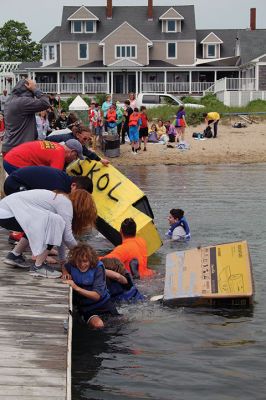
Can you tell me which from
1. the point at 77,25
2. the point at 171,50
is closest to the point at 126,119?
the point at 171,50

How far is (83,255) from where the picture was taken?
8688 mm

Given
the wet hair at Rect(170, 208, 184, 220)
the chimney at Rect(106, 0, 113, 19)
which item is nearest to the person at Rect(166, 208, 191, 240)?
the wet hair at Rect(170, 208, 184, 220)

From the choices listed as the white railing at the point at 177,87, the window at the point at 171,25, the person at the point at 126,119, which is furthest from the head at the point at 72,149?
the window at the point at 171,25

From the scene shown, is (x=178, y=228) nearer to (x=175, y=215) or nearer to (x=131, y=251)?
(x=175, y=215)

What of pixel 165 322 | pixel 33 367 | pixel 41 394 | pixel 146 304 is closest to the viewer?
pixel 41 394

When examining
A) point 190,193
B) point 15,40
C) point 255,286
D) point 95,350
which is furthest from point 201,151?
point 15,40

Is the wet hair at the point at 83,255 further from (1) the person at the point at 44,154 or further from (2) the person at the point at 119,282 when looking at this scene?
(1) the person at the point at 44,154

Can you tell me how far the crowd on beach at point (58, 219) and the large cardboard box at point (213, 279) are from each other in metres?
0.49

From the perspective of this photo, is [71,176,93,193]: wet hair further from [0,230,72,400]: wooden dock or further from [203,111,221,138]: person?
[203,111,221,138]: person

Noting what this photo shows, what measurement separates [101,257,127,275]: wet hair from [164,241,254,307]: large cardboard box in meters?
0.66

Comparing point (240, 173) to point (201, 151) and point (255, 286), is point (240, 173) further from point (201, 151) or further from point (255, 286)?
point (255, 286)

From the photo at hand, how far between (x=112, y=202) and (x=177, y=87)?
173 feet

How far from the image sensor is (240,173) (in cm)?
2691

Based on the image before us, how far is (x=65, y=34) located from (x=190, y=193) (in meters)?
50.5
